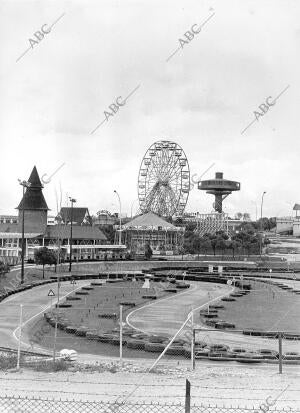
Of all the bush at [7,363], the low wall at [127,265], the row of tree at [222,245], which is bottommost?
the bush at [7,363]

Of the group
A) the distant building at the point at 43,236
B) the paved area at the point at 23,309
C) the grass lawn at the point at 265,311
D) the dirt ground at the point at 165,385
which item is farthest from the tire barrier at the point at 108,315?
the distant building at the point at 43,236

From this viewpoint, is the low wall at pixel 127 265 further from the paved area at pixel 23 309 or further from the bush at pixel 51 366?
the bush at pixel 51 366

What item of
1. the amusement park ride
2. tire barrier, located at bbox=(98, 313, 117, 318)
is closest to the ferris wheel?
the amusement park ride

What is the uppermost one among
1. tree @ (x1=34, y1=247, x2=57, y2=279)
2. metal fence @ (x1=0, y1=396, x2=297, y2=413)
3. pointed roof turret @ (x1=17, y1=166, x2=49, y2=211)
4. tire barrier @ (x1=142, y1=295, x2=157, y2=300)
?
pointed roof turret @ (x1=17, y1=166, x2=49, y2=211)

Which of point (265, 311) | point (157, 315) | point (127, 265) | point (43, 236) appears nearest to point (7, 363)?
point (157, 315)

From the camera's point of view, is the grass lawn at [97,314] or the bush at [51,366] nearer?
the bush at [51,366]

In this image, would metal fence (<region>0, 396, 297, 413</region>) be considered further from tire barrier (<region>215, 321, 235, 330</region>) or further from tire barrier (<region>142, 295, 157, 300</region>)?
tire barrier (<region>142, 295, 157, 300</region>)

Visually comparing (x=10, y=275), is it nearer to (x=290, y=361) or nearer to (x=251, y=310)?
(x=251, y=310)

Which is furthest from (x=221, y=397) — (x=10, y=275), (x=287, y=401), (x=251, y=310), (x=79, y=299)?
(x=10, y=275)
